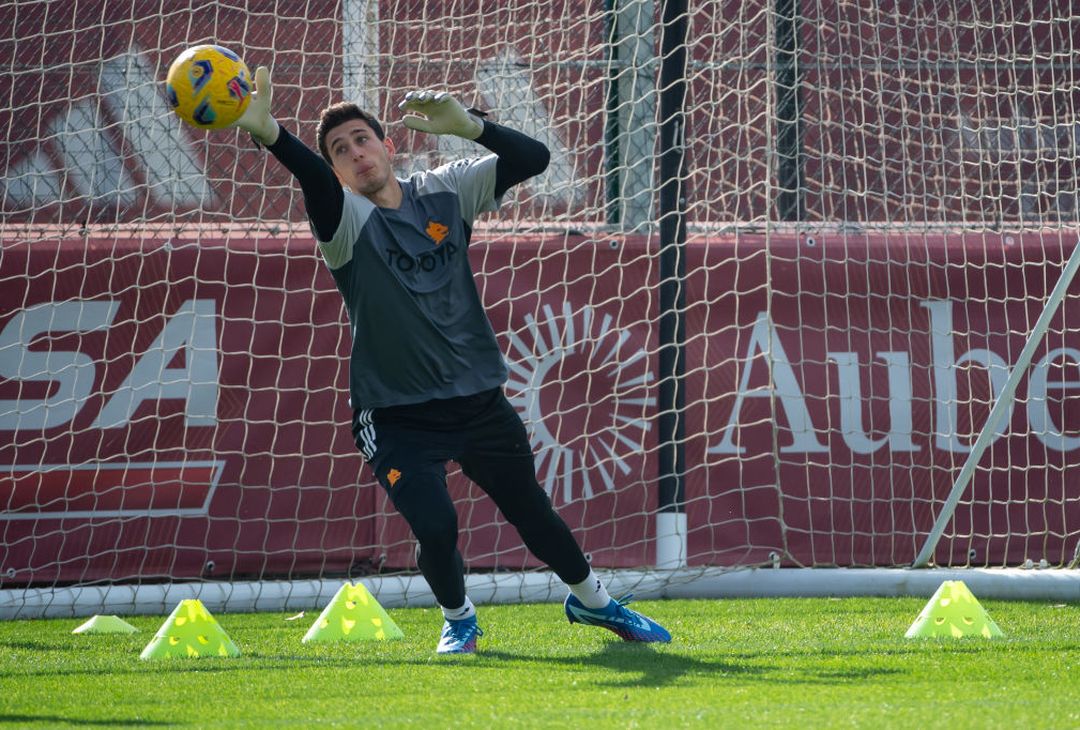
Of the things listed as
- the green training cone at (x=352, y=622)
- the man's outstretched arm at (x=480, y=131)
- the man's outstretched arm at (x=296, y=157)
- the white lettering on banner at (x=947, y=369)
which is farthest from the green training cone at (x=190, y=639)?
the white lettering on banner at (x=947, y=369)

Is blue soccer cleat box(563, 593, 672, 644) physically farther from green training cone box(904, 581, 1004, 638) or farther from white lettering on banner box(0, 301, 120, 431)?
white lettering on banner box(0, 301, 120, 431)

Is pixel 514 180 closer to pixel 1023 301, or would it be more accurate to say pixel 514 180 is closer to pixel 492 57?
pixel 492 57

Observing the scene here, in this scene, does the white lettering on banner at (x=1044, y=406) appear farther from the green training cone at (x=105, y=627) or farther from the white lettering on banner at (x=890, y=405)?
the green training cone at (x=105, y=627)

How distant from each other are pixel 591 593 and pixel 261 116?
5.84 feet

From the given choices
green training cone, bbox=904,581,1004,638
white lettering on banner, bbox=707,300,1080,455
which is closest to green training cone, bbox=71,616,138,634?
white lettering on banner, bbox=707,300,1080,455

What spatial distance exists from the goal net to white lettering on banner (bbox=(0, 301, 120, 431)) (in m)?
0.01

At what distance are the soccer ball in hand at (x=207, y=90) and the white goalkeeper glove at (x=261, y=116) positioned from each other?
0.06ft

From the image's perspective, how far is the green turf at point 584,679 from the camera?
9.99ft

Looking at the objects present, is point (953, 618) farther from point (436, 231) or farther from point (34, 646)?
point (34, 646)

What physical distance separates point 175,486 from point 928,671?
3665mm

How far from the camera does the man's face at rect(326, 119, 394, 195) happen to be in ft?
13.9

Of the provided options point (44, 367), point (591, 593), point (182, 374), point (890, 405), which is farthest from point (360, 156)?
point (890, 405)

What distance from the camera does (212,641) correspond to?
169 inches

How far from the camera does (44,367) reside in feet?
20.1
